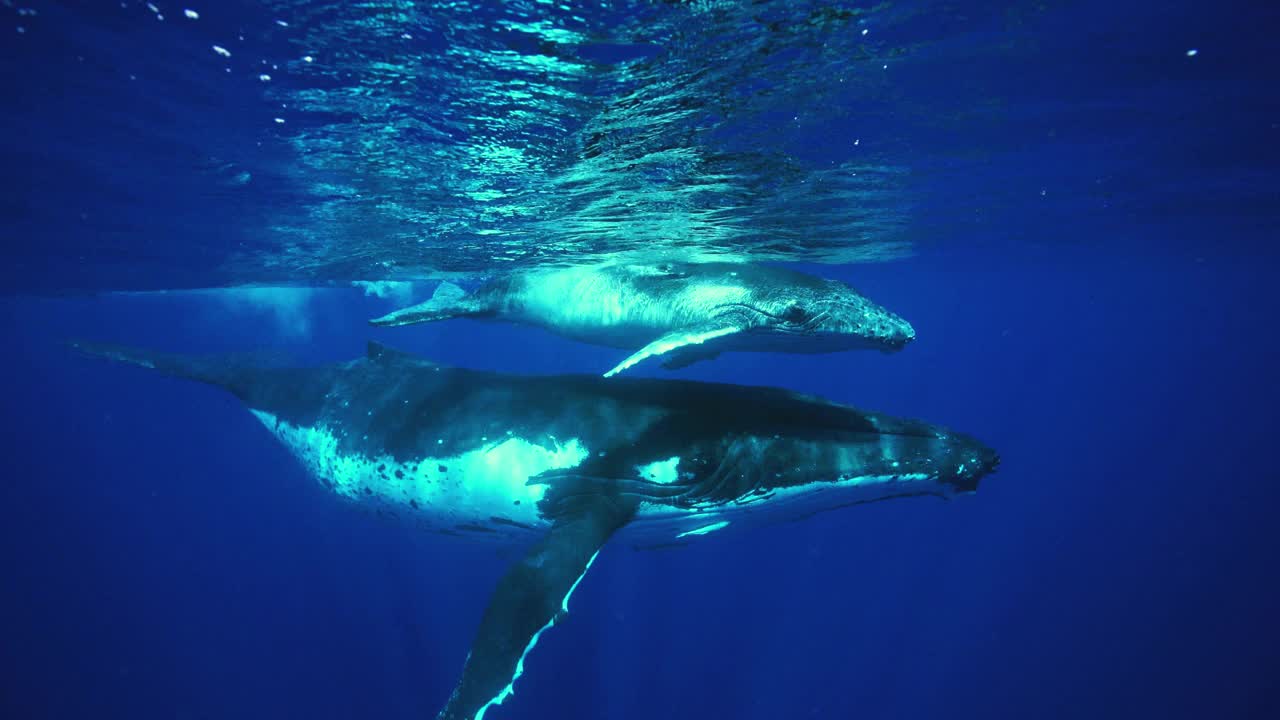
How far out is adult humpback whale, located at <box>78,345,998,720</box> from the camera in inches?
163

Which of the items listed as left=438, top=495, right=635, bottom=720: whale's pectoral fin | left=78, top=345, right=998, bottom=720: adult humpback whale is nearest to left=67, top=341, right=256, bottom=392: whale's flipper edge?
left=78, top=345, right=998, bottom=720: adult humpback whale

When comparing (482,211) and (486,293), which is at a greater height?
(482,211)

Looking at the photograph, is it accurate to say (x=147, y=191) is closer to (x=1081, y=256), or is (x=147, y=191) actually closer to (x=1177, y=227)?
(x=1177, y=227)

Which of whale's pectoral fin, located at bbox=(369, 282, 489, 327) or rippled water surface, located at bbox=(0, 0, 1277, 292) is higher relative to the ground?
rippled water surface, located at bbox=(0, 0, 1277, 292)

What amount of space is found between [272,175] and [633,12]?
8.12 m

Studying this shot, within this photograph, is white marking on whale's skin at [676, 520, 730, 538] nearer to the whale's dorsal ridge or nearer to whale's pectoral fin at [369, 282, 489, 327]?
the whale's dorsal ridge

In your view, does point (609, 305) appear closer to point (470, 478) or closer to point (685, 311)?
point (685, 311)

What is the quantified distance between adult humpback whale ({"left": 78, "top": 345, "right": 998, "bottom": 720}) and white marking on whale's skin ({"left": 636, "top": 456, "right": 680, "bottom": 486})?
0.01 meters

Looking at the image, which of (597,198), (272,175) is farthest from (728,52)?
(272,175)

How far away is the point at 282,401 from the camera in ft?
26.6

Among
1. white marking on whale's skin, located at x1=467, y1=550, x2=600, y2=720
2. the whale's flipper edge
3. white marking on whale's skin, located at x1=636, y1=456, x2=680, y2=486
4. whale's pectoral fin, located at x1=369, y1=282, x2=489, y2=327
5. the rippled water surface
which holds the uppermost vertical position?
the rippled water surface

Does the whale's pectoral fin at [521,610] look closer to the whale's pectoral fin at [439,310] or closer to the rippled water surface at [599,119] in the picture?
the rippled water surface at [599,119]

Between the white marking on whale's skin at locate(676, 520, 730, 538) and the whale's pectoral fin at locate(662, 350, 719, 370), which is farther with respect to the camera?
the whale's pectoral fin at locate(662, 350, 719, 370)

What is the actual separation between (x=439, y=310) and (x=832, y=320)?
6.56 metres
